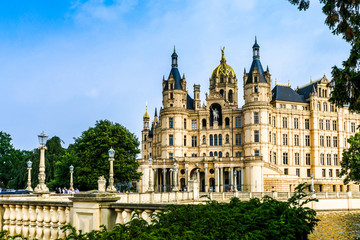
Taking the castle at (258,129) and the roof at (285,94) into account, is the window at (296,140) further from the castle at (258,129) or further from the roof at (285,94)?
the roof at (285,94)

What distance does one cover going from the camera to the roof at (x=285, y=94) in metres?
78.8

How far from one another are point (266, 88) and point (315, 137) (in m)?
14.5

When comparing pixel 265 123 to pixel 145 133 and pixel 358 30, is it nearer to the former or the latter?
pixel 145 133

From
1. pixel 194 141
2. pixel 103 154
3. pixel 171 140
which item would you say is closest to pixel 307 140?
pixel 194 141

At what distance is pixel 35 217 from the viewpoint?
9.98 m

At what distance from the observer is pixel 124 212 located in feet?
27.1

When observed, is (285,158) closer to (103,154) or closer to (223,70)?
(223,70)

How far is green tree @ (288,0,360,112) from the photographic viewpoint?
515 inches

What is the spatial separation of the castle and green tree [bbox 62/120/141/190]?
53.8 feet

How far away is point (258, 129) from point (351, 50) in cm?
5934

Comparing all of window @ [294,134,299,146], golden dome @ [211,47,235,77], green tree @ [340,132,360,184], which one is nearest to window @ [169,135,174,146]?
golden dome @ [211,47,235,77]

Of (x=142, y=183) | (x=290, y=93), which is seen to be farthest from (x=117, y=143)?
(x=290, y=93)

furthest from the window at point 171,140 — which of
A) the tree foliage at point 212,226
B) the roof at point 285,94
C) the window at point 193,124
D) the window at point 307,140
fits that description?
the tree foliage at point 212,226

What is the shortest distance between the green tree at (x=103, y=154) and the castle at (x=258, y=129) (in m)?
16.4
